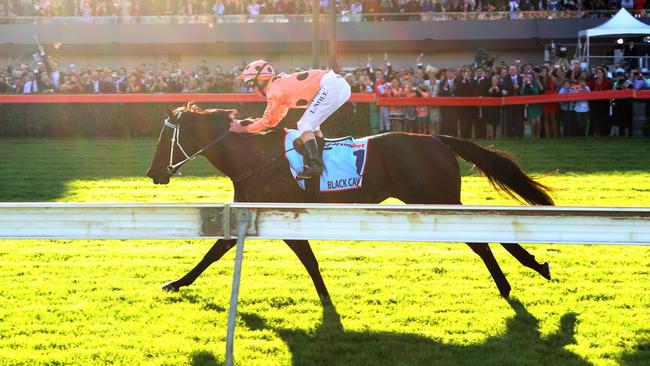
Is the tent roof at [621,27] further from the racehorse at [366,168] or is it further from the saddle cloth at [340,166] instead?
the saddle cloth at [340,166]

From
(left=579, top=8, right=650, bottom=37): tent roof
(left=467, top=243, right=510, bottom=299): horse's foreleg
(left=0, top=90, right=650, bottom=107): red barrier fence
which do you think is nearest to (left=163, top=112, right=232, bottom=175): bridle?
(left=467, top=243, right=510, bottom=299): horse's foreleg

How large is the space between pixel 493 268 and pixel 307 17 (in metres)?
26.8

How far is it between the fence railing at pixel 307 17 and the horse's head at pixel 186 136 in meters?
25.2

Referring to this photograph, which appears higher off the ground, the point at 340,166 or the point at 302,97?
the point at 302,97

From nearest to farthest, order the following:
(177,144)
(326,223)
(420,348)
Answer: (326,223)
(420,348)
(177,144)

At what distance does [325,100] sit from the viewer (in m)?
6.84

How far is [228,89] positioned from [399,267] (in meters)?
13.5

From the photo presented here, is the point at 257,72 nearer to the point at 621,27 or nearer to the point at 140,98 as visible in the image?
the point at 140,98

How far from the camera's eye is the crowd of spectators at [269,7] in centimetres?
3231

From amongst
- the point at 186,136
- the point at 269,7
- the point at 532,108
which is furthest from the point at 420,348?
the point at 269,7

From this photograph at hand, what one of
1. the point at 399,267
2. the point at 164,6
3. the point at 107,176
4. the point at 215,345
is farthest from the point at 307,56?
the point at 215,345

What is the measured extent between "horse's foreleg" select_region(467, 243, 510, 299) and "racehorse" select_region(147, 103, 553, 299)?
18 mm

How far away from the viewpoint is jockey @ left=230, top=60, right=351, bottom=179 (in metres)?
6.54

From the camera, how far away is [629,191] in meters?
11.2
